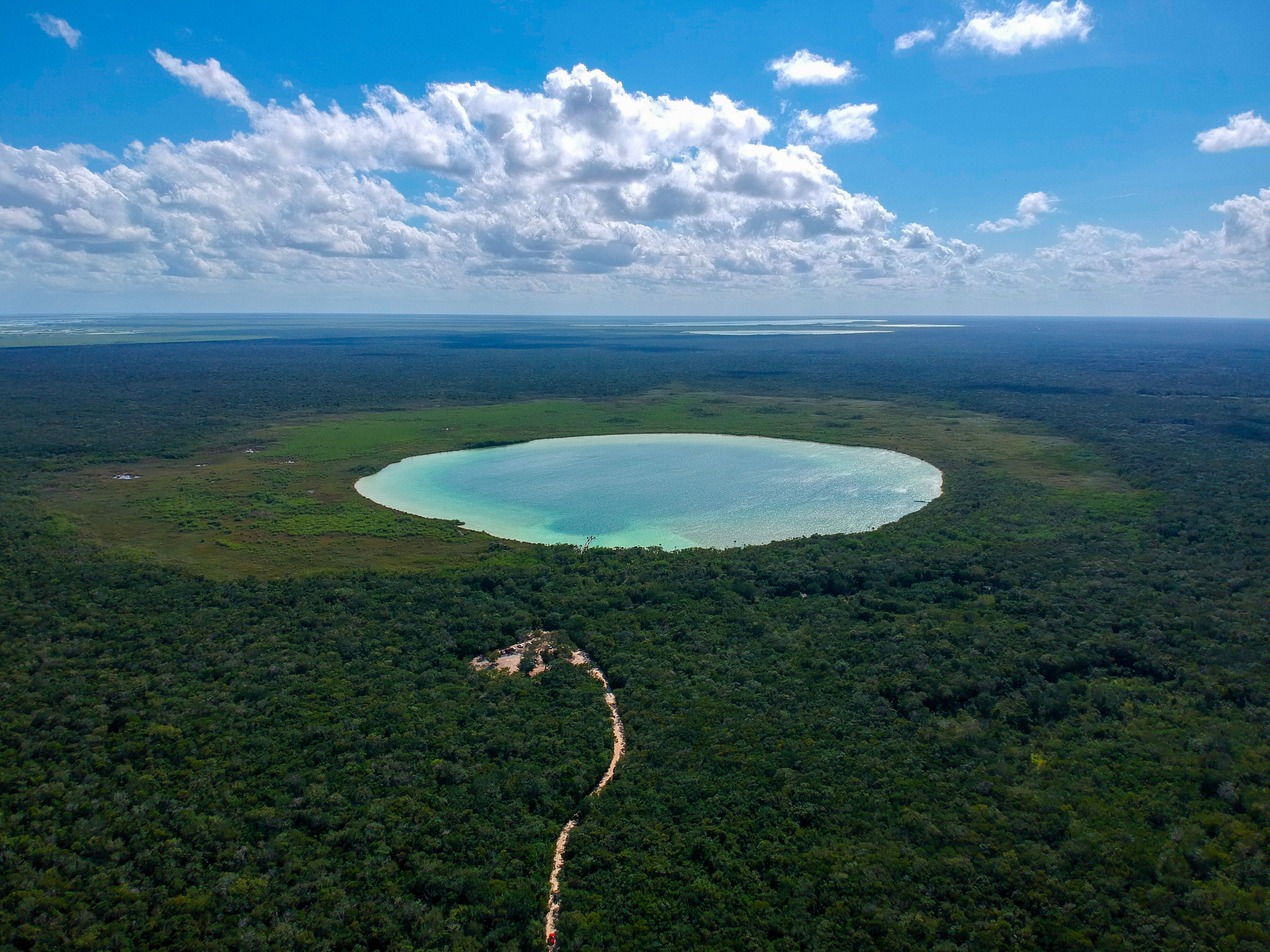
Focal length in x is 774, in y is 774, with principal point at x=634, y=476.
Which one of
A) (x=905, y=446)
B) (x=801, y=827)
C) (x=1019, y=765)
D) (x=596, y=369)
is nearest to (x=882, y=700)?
(x=1019, y=765)

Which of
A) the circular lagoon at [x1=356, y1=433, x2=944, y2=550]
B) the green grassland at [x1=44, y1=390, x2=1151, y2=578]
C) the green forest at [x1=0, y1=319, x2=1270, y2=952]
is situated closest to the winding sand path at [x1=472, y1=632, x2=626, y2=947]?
the green forest at [x1=0, y1=319, x2=1270, y2=952]

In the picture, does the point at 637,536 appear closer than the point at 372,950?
No

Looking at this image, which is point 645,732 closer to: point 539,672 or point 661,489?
point 539,672

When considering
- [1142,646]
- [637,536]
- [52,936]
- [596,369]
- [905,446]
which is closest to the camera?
[52,936]

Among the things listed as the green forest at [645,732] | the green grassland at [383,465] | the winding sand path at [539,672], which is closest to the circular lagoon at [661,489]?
the green grassland at [383,465]

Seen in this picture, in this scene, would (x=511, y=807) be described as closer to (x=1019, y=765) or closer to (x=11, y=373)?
(x=1019, y=765)

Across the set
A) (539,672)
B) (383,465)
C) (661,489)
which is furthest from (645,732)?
(383,465)
